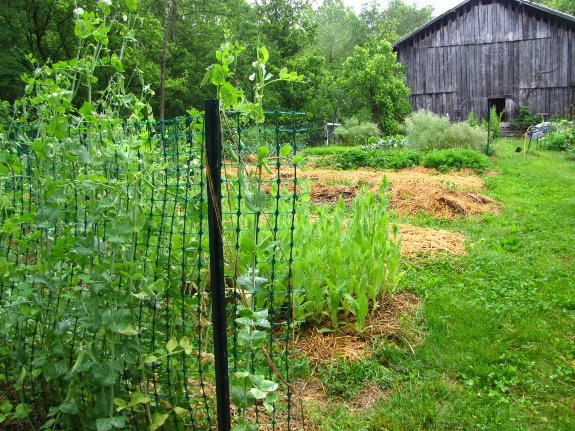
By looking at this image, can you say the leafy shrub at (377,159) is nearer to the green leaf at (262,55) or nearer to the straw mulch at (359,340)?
A: the straw mulch at (359,340)

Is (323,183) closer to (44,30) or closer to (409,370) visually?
(409,370)

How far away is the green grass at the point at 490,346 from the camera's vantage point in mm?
2420

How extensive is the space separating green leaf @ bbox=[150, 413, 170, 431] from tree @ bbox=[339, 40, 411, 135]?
22.6 meters

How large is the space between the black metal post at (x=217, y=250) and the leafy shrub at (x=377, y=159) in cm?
1149

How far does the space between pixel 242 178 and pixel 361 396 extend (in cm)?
151

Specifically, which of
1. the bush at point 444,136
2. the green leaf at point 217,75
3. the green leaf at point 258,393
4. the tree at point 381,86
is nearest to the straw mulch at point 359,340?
the green leaf at point 258,393

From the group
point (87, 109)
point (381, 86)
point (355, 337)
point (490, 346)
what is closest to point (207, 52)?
point (381, 86)

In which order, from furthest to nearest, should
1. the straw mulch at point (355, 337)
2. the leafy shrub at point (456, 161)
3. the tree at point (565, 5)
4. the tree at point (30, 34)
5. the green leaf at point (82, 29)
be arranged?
the tree at point (565, 5), the tree at point (30, 34), the leafy shrub at point (456, 161), the straw mulch at point (355, 337), the green leaf at point (82, 29)

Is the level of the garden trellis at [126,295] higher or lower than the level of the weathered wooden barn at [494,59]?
lower

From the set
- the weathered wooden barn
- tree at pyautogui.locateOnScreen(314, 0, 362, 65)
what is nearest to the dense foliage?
the weathered wooden barn

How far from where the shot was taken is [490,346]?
3.11 metres

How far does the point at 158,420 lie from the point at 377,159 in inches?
482

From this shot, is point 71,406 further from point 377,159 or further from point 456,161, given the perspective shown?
point 377,159

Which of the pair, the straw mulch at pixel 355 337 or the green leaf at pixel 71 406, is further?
the straw mulch at pixel 355 337
